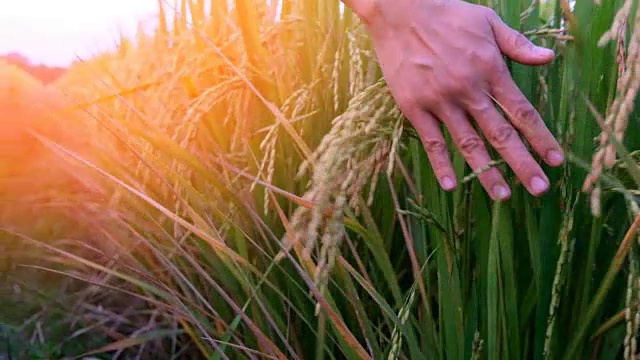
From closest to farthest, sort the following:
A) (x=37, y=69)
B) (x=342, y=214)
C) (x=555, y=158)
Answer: (x=342, y=214), (x=555, y=158), (x=37, y=69)

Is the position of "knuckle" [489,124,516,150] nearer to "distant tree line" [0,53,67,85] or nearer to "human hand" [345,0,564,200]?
"human hand" [345,0,564,200]

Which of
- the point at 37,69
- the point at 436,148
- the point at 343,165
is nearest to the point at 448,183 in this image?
the point at 436,148

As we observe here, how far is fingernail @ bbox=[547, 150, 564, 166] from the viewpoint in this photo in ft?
3.02

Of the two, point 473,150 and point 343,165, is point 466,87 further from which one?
point 343,165

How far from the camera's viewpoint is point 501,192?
3.10 feet

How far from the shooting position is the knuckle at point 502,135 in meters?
0.95

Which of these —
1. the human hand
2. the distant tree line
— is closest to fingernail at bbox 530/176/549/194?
the human hand

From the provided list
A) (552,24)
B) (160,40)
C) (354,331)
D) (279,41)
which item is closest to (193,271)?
(354,331)

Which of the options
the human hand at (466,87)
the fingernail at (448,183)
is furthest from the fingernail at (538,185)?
the fingernail at (448,183)

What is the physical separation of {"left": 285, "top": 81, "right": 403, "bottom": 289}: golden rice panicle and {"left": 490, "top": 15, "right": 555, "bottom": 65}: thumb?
18 centimetres

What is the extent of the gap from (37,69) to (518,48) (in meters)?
1.57

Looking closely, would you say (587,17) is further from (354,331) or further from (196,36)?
(196,36)

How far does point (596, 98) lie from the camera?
0.99 meters

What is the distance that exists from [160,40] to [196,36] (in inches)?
11.1
